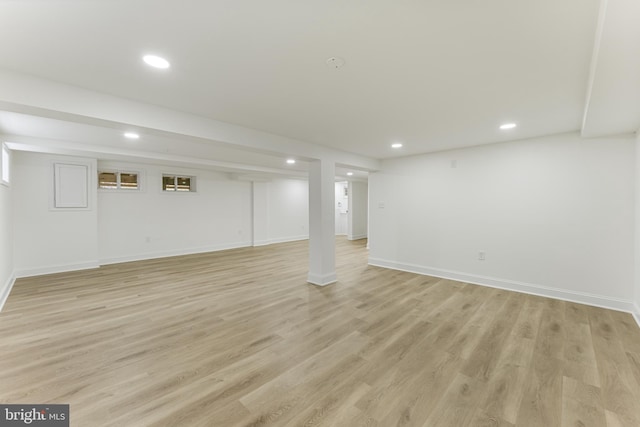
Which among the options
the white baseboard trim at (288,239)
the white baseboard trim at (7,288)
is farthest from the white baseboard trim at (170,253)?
the white baseboard trim at (7,288)

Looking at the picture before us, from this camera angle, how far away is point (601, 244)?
11.3 feet

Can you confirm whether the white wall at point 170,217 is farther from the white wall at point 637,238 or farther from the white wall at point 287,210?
the white wall at point 637,238

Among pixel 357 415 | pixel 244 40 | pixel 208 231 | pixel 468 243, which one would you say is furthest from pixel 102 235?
pixel 468 243

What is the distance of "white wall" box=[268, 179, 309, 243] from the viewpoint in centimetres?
912

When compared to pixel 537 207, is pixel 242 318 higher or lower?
lower

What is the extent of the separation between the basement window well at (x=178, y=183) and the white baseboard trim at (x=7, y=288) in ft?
10.3

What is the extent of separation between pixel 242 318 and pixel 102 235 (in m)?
4.76

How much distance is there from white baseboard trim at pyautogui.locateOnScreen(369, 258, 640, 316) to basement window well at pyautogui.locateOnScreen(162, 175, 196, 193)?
5795mm

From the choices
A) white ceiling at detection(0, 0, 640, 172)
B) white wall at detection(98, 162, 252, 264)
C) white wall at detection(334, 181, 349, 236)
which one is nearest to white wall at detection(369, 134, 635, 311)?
white ceiling at detection(0, 0, 640, 172)

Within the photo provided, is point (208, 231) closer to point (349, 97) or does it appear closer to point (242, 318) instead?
point (242, 318)

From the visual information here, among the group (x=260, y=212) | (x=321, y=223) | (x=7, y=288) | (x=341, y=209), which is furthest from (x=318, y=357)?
(x=341, y=209)

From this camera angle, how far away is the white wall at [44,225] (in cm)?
472

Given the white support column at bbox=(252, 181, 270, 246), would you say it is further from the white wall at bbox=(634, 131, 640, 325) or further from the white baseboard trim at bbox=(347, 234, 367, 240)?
the white wall at bbox=(634, 131, 640, 325)

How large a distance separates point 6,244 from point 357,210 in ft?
28.2
